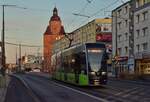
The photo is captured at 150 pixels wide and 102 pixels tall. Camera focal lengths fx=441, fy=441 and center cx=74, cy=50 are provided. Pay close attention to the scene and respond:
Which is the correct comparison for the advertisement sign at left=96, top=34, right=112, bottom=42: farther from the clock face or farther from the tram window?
the tram window

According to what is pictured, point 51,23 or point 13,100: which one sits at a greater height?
point 51,23

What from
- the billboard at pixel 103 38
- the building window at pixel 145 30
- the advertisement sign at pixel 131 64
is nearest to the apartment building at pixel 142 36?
the building window at pixel 145 30

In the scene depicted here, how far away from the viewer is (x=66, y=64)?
134ft

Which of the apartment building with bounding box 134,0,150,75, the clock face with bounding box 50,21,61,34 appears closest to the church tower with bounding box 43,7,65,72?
the clock face with bounding box 50,21,61,34

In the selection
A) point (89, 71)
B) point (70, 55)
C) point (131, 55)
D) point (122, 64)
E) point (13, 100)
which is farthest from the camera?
point (122, 64)

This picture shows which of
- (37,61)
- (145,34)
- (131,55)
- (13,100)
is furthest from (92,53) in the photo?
(37,61)

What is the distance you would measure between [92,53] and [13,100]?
11527 millimetres

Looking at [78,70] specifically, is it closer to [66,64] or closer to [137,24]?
[66,64]

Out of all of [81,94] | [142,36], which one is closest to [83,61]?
[81,94]

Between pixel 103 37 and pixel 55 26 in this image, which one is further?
pixel 55 26

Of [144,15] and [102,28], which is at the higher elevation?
[102,28]

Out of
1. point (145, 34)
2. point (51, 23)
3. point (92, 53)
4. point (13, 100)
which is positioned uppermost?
point (51, 23)

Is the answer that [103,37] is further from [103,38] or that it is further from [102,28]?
[102,28]

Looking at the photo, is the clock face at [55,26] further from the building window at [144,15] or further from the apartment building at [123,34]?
the building window at [144,15]
